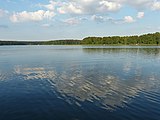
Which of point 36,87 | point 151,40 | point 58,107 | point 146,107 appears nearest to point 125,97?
point 146,107

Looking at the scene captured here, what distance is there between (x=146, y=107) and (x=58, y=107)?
5.94 m

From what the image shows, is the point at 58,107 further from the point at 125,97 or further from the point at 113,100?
the point at 125,97

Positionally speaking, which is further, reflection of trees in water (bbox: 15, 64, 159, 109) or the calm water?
reflection of trees in water (bbox: 15, 64, 159, 109)

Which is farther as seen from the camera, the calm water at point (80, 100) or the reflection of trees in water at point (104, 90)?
the reflection of trees in water at point (104, 90)

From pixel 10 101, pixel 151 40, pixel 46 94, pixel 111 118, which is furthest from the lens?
pixel 151 40

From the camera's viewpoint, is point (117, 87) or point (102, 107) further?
point (117, 87)

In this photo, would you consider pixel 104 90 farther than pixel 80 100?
Yes

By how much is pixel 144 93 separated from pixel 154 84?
4.41m

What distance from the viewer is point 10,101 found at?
17.1 metres

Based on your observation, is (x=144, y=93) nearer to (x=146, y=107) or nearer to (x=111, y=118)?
(x=146, y=107)

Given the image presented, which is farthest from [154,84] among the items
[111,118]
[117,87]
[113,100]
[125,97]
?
[111,118]

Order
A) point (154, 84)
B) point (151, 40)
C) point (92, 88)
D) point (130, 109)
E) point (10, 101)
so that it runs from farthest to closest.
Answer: point (151, 40)
point (154, 84)
point (92, 88)
point (10, 101)
point (130, 109)

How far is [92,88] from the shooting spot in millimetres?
21328

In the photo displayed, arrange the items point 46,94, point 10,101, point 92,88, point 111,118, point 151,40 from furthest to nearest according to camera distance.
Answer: point 151,40 → point 92,88 → point 46,94 → point 10,101 → point 111,118
